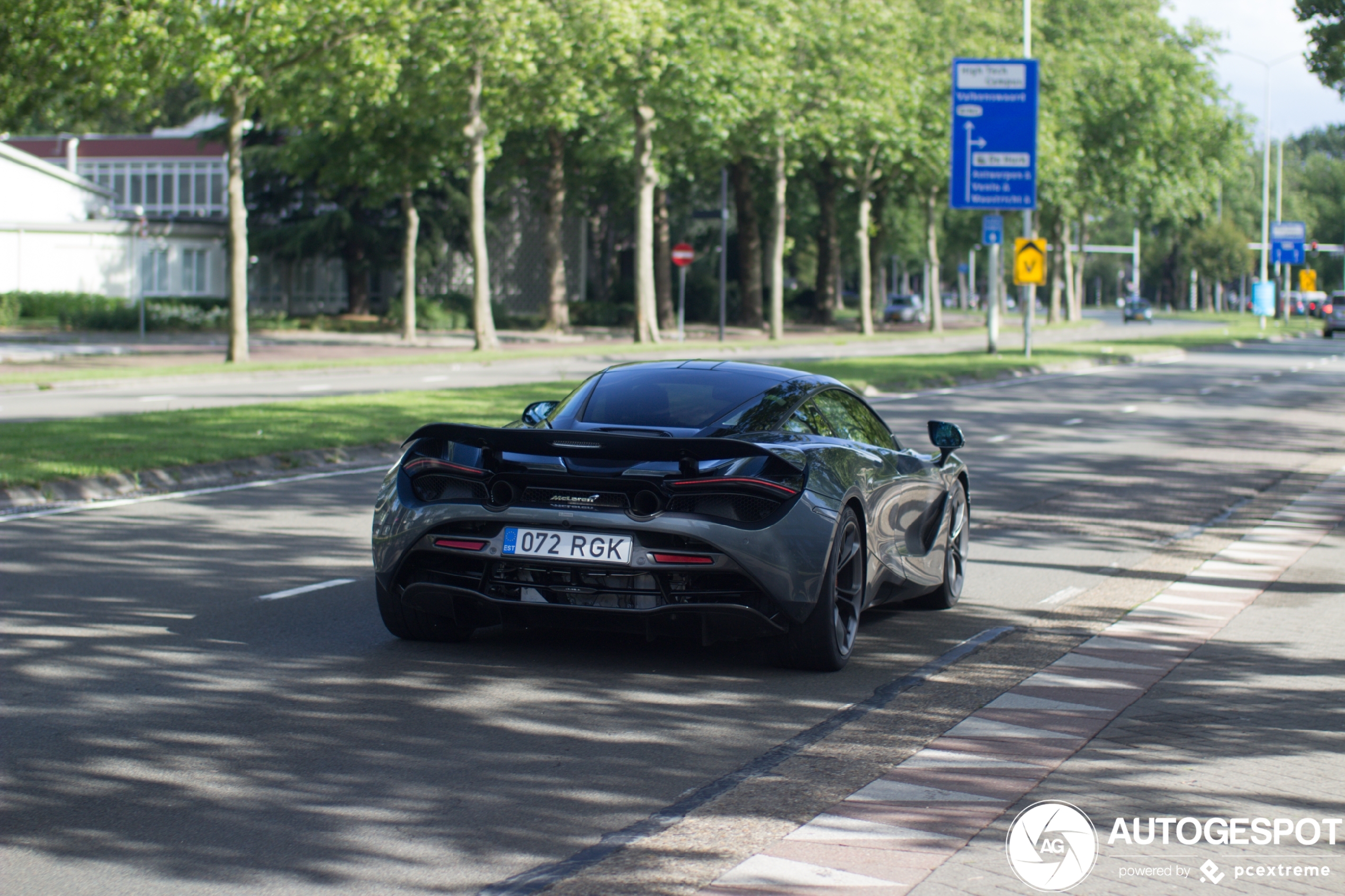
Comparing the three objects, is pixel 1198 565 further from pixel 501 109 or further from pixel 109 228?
pixel 109 228

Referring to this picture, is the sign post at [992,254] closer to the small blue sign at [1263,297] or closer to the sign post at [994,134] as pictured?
the sign post at [994,134]

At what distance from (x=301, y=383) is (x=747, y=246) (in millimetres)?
37753

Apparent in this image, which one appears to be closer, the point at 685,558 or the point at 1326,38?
the point at 685,558

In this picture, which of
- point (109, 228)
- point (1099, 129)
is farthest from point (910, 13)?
point (109, 228)

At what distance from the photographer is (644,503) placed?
632 centimetres

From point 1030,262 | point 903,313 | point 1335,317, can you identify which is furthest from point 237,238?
point 1335,317

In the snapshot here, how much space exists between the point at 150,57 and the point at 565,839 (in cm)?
2739

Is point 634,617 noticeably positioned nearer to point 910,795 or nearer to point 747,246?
point 910,795

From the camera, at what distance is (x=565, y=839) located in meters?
4.45

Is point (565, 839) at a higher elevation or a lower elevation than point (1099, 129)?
lower

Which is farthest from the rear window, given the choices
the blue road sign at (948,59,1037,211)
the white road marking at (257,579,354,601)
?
the blue road sign at (948,59,1037,211)

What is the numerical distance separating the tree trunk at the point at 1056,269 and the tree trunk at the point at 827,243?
1266cm

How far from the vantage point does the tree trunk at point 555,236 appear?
55.7 metres

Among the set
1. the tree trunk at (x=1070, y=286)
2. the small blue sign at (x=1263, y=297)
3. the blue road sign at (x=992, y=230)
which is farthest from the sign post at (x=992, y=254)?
the tree trunk at (x=1070, y=286)
